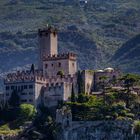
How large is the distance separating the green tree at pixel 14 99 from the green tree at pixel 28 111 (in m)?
3.01

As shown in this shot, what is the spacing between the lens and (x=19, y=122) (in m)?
156

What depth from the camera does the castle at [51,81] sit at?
15725 centimetres

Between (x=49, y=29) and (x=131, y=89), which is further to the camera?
(x=49, y=29)

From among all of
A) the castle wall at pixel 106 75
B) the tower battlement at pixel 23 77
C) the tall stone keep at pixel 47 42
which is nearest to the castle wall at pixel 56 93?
the tower battlement at pixel 23 77

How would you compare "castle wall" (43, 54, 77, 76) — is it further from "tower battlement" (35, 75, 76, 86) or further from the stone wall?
the stone wall

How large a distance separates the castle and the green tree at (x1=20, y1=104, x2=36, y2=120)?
7.74 ft

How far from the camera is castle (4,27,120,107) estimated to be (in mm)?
157250

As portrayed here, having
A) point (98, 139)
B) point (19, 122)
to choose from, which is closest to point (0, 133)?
point (19, 122)

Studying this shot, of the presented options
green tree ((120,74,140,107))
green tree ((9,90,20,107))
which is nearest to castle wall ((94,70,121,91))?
green tree ((120,74,140,107))

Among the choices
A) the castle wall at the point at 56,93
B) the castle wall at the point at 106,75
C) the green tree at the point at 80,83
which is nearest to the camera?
the castle wall at the point at 56,93

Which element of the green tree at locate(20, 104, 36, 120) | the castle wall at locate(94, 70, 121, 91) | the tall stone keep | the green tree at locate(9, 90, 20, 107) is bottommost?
the green tree at locate(20, 104, 36, 120)

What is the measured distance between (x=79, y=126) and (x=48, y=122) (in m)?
5.54

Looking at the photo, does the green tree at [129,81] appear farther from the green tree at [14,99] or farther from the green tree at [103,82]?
the green tree at [14,99]

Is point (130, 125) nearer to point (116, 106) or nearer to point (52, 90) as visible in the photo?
point (116, 106)
